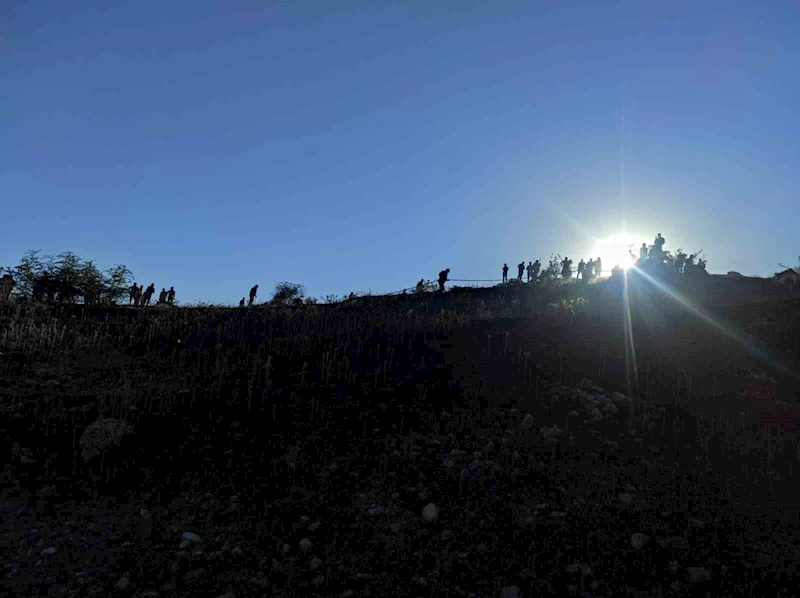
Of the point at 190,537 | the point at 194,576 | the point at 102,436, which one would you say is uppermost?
the point at 102,436

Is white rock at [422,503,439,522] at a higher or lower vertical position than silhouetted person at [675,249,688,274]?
lower

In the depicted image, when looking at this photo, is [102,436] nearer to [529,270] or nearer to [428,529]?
[428,529]

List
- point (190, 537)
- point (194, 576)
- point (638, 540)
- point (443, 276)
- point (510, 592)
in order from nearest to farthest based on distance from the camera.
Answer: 1. point (510, 592)
2. point (194, 576)
3. point (638, 540)
4. point (190, 537)
5. point (443, 276)

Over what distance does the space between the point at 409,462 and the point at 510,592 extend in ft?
9.81

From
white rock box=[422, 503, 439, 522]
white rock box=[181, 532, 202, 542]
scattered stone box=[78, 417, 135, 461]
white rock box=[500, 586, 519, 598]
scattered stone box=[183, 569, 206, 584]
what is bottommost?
scattered stone box=[183, 569, 206, 584]

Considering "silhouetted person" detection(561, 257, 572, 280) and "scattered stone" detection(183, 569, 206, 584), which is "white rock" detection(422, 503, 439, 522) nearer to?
"scattered stone" detection(183, 569, 206, 584)

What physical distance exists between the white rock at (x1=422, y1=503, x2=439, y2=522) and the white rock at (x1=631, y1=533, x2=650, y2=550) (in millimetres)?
2195

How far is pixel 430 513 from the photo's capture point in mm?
6809

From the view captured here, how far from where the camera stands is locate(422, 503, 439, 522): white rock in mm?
6767

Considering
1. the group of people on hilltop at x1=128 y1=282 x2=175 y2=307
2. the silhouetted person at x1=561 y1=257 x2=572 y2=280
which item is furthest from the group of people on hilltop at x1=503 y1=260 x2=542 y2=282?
the group of people on hilltop at x1=128 y1=282 x2=175 y2=307

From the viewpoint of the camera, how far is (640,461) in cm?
828

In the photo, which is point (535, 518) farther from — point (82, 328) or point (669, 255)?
point (669, 255)

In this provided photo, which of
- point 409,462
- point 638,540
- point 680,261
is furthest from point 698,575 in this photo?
point 680,261

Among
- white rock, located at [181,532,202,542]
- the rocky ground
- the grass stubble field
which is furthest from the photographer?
white rock, located at [181,532,202,542]
